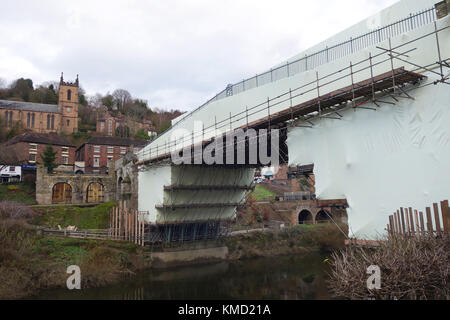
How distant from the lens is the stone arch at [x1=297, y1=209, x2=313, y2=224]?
141 ft

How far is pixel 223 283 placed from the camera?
2059 cm

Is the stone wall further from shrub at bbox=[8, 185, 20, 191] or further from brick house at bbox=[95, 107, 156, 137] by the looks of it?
brick house at bbox=[95, 107, 156, 137]

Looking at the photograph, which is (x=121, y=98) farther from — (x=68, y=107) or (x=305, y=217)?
(x=305, y=217)

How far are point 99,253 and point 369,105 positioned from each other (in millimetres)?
18376

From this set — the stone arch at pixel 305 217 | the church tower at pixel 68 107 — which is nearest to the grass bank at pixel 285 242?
the stone arch at pixel 305 217

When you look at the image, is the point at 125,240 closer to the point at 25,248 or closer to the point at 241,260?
the point at 25,248

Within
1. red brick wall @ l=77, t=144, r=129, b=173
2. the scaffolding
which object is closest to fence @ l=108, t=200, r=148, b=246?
the scaffolding

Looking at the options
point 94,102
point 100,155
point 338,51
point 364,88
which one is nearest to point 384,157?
point 364,88

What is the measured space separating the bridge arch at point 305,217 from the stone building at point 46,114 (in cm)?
4366

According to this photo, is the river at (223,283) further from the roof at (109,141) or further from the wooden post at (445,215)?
the roof at (109,141)

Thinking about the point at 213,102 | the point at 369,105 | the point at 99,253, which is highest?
the point at 213,102

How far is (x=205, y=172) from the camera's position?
24312 mm

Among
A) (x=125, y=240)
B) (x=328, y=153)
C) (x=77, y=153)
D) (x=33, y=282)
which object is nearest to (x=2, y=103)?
(x=77, y=153)

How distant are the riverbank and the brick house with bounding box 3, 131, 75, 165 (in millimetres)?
24040
